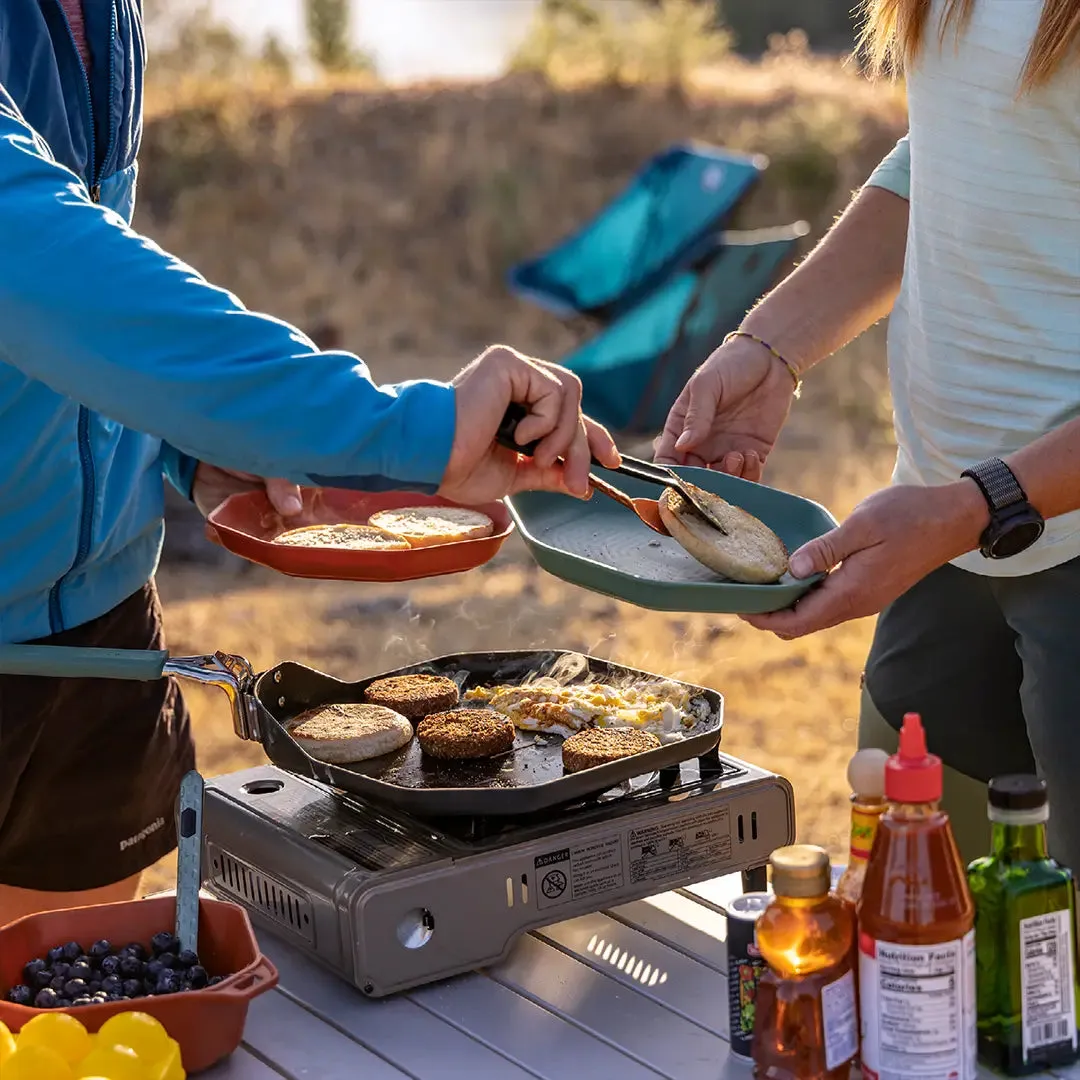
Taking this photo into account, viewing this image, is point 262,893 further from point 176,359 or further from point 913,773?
point 913,773

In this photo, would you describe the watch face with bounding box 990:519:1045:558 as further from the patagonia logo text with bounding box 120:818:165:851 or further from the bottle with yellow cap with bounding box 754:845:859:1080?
the patagonia logo text with bounding box 120:818:165:851

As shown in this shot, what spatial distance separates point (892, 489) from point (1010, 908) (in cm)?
63

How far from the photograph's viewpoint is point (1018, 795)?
1.42 m

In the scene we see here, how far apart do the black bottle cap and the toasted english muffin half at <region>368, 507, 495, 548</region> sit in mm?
852

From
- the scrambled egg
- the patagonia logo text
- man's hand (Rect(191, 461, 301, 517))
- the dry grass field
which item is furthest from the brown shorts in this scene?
the dry grass field

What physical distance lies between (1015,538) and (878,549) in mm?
178

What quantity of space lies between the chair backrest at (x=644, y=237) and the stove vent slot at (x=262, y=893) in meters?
5.84

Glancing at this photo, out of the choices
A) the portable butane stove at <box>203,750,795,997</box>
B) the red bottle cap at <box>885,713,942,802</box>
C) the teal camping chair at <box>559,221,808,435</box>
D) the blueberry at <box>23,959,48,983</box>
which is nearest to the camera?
the red bottle cap at <box>885,713,942,802</box>

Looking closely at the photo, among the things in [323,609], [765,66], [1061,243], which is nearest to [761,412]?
[1061,243]

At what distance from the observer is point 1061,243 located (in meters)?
1.97

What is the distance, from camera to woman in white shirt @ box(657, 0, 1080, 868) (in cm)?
190

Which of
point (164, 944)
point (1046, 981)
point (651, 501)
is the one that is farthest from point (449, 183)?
point (1046, 981)

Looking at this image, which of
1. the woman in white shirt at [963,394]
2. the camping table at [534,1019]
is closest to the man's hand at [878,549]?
the woman in white shirt at [963,394]

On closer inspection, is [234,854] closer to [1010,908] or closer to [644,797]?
[644,797]
